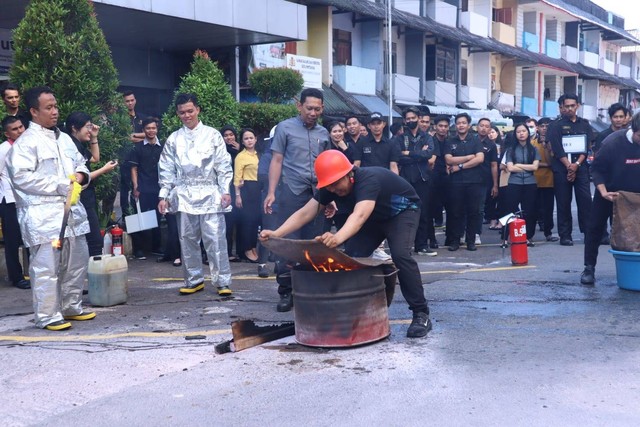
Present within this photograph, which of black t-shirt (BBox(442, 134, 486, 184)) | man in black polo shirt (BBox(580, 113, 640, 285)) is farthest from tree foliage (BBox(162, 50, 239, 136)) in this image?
man in black polo shirt (BBox(580, 113, 640, 285))

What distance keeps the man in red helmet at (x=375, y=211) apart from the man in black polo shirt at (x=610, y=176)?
8.80ft

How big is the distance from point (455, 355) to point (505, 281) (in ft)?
10.4

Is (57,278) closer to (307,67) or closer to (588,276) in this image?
(588,276)

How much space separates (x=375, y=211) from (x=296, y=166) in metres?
1.53

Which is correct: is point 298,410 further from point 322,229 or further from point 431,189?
point 431,189

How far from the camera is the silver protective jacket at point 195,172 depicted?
298 inches

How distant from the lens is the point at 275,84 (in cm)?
1806

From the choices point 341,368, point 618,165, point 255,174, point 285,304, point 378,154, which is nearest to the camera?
point 341,368

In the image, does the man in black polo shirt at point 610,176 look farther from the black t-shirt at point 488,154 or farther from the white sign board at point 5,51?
the white sign board at point 5,51

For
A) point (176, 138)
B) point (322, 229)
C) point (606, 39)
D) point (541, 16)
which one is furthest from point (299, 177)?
point (606, 39)

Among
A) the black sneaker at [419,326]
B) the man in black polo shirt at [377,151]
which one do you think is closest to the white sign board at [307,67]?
the man in black polo shirt at [377,151]

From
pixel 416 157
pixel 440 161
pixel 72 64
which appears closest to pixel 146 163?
pixel 72 64

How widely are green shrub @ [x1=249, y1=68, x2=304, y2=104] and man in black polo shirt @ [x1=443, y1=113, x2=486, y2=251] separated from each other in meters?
7.81

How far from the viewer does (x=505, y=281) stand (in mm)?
8250
